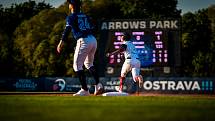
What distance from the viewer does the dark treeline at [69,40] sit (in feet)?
156

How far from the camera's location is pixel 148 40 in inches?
935

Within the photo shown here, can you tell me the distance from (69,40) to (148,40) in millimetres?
23969

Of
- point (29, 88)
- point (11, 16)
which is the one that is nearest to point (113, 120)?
point (29, 88)

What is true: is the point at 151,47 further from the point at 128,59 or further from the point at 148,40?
the point at 128,59

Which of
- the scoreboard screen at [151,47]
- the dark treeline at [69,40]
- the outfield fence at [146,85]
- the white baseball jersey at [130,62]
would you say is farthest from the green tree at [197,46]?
the white baseball jersey at [130,62]

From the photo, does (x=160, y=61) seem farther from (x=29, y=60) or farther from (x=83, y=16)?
(x=29, y=60)

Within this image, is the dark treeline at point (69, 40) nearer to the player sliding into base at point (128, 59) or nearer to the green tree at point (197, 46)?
the green tree at point (197, 46)

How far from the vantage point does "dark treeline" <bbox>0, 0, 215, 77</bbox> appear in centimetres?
4744

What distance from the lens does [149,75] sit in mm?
26734

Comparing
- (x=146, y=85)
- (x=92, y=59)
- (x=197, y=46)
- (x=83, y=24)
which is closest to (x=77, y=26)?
(x=83, y=24)

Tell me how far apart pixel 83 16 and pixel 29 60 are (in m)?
39.9

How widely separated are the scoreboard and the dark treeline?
19899 mm

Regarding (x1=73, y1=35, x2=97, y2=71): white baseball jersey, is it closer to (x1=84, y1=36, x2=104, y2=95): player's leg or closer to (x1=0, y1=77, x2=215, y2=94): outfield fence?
(x1=84, y1=36, x2=104, y2=95): player's leg

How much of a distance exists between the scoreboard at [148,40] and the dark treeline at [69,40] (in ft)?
65.3
